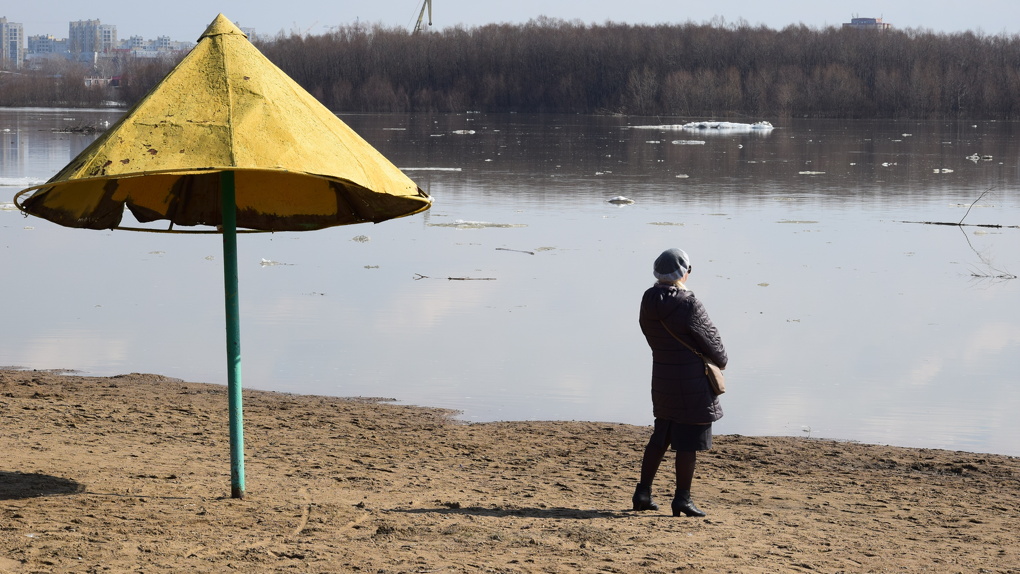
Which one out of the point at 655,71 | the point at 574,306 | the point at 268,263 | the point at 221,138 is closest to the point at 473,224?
the point at 268,263

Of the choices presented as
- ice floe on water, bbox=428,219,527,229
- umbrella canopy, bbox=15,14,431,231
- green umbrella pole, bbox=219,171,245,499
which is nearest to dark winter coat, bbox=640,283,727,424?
umbrella canopy, bbox=15,14,431,231

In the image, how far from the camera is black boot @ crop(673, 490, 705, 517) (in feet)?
18.6

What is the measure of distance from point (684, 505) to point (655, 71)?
114 metres

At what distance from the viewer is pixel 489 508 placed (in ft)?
18.8

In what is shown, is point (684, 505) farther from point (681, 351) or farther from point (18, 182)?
point (18, 182)

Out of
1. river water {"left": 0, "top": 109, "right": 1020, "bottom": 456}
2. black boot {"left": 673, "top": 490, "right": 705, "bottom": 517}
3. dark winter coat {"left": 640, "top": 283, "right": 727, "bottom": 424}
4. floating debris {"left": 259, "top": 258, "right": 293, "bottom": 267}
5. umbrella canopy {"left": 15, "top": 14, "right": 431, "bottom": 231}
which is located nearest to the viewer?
umbrella canopy {"left": 15, "top": 14, "right": 431, "bottom": 231}

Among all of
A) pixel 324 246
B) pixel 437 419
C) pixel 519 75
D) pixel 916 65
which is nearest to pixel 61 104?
pixel 519 75

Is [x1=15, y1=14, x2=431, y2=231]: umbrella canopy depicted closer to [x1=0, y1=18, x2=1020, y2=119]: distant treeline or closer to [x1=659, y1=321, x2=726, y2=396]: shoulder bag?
[x1=659, y1=321, x2=726, y2=396]: shoulder bag

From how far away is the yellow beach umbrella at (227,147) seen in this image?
5.06 metres

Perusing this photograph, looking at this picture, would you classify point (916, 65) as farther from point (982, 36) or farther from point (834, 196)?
point (834, 196)

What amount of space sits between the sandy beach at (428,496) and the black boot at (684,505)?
11cm

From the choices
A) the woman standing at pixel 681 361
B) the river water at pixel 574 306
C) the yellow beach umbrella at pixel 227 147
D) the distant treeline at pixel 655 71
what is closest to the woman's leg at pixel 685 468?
the woman standing at pixel 681 361

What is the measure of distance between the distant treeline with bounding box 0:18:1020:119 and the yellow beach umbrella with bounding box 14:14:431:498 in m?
91.0

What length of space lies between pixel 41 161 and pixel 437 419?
92.0 ft
